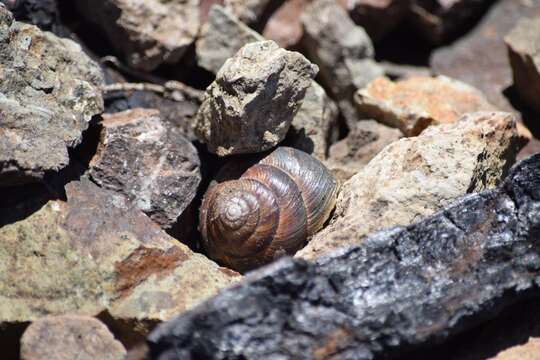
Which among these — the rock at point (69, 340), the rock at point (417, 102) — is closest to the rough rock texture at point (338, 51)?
the rock at point (417, 102)

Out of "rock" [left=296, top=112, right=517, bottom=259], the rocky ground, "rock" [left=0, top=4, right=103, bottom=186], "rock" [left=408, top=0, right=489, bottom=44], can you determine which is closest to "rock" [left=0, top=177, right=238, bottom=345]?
the rocky ground

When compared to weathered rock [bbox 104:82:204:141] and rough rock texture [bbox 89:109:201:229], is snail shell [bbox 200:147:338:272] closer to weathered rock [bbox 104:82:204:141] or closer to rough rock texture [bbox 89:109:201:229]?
rough rock texture [bbox 89:109:201:229]

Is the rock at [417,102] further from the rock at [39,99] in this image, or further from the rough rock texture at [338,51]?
the rock at [39,99]

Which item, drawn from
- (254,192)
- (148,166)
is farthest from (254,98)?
(148,166)

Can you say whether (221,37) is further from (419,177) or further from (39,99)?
(419,177)

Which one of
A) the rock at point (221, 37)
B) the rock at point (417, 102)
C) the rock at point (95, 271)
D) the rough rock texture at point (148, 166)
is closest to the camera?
the rock at point (95, 271)

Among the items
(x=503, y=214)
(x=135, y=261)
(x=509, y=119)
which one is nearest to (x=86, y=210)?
(x=135, y=261)

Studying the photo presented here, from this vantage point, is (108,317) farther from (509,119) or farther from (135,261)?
(509,119)
